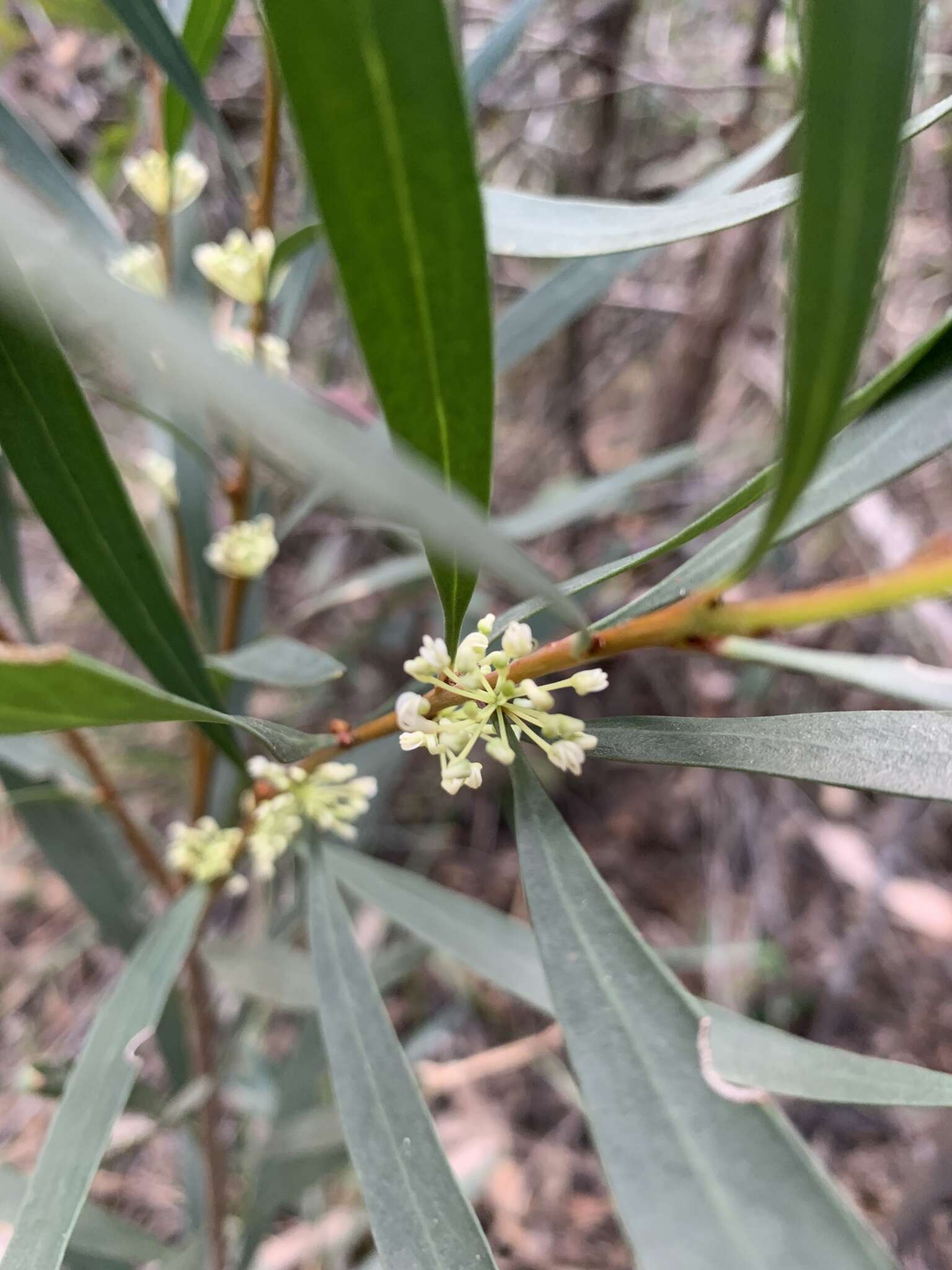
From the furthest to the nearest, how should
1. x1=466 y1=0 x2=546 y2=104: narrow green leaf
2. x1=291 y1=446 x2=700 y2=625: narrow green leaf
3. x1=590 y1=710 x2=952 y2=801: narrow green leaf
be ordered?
x1=291 y1=446 x2=700 y2=625: narrow green leaf, x1=466 y1=0 x2=546 y2=104: narrow green leaf, x1=590 y1=710 x2=952 y2=801: narrow green leaf

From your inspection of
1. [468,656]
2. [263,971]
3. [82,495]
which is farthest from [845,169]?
[263,971]

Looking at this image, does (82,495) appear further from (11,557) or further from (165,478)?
(165,478)

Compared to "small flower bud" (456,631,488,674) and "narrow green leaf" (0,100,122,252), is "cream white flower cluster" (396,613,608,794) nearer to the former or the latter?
"small flower bud" (456,631,488,674)

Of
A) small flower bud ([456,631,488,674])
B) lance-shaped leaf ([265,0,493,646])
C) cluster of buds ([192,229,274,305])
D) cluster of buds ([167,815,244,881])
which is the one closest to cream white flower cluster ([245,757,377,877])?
cluster of buds ([167,815,244,881])

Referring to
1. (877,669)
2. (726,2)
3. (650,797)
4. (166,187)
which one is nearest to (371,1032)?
(877,669)

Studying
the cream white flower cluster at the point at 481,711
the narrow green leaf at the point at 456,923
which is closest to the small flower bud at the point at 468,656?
A: the cream white flower cluster at the point at 481,711
